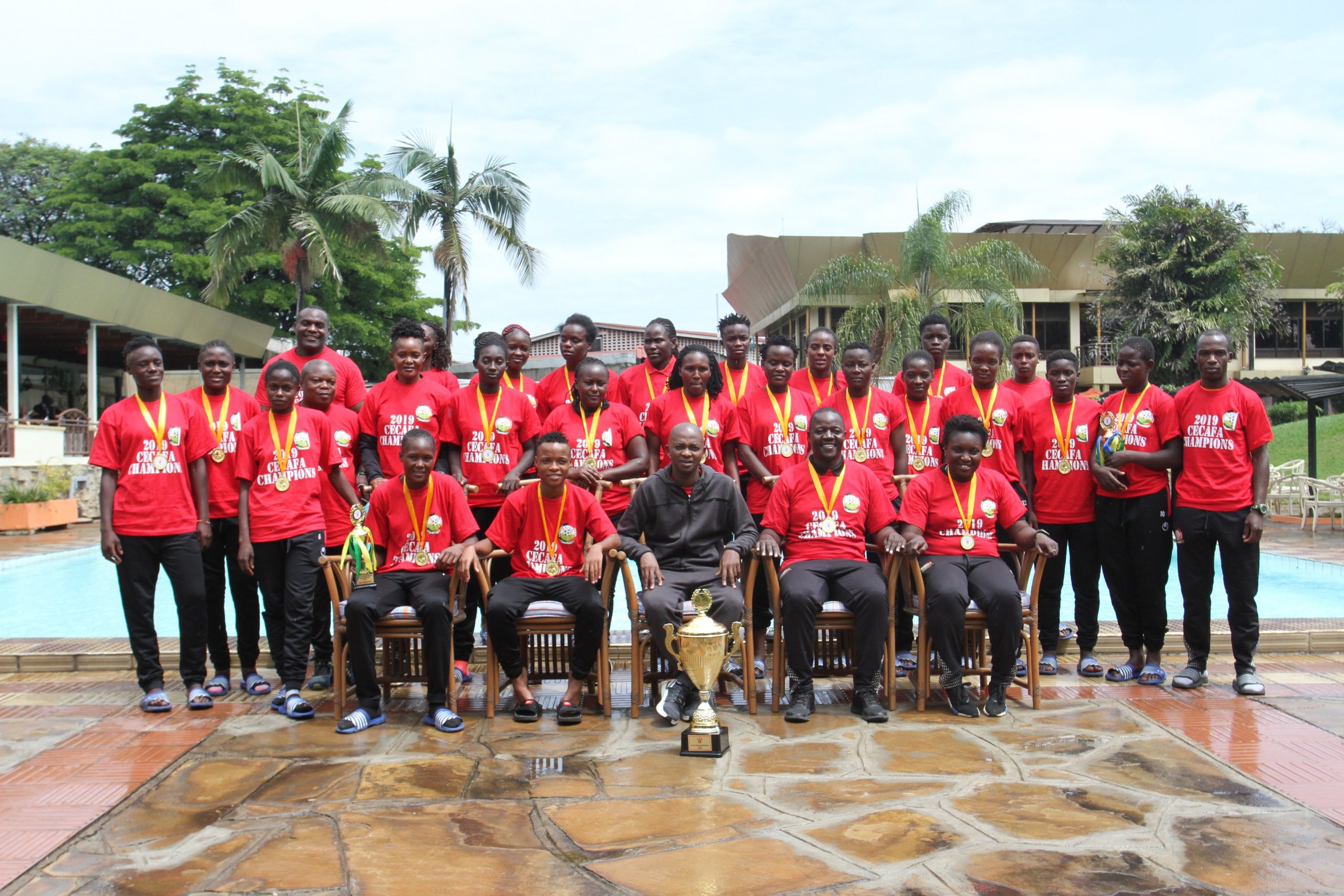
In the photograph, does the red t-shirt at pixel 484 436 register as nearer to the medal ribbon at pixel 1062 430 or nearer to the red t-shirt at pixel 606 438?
the red t-shirt at pixel 606 438

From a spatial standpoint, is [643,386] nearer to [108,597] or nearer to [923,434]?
[923,434]

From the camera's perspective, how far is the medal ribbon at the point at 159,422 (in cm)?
548

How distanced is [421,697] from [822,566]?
7.66ft

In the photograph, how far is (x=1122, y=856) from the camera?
10.9 feet

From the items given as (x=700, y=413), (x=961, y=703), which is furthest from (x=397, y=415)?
(x=961, y=703)

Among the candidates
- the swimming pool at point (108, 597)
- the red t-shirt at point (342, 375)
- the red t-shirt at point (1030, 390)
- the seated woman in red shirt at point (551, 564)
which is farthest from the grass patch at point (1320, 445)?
the red t-shirt at point (342, 375)

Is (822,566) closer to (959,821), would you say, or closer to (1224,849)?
(959,821)

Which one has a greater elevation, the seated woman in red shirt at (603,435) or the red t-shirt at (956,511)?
the seated woman in red shirt at (603,435)

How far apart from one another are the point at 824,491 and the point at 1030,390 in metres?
1.91

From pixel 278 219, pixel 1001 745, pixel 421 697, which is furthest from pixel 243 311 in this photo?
pixel 1001 745

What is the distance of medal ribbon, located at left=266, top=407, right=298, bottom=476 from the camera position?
5527 mm

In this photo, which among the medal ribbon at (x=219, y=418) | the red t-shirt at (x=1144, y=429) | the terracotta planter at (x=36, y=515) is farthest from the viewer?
the terracotta planter at (x=36, y=515)

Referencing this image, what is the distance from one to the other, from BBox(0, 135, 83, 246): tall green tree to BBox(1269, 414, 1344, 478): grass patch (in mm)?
36050

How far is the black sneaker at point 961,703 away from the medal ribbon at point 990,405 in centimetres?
166
